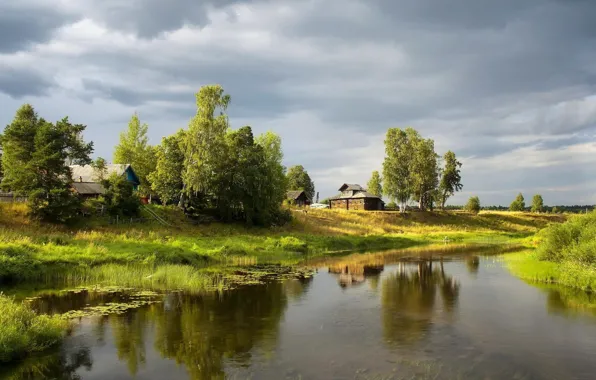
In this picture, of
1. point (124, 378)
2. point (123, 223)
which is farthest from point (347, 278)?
point (123, 223)

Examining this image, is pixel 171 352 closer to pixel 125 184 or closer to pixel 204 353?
pixel 204 353

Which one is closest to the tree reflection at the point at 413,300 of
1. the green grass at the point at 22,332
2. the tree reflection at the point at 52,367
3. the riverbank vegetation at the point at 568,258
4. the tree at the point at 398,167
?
the riverbank vegetation at the point at 568,258

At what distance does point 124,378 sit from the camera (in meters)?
14.0

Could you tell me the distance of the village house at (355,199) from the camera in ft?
358

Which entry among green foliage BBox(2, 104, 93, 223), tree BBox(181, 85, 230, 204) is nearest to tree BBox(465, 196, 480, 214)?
tree BBox(181, 85, 230, 204)

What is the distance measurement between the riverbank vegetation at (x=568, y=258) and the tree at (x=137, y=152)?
192 ft

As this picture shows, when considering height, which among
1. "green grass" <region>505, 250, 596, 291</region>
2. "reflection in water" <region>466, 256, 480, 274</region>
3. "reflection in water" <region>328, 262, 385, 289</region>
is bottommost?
"reflection in water" <region>328, 262, 385, 289</region>

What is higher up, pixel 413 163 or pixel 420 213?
pixel 413 163

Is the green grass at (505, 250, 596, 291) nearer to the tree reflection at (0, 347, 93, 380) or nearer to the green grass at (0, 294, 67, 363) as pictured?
the tree reflection at (0, 347, 93, 380)

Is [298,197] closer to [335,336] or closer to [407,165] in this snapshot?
[407,165]

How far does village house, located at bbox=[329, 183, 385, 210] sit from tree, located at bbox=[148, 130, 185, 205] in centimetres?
5613

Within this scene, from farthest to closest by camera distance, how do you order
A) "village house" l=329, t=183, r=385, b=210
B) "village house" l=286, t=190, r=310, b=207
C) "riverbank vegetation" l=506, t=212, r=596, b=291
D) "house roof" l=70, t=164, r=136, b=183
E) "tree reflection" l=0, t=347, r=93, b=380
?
"village house" l=286, t=190, r=310, b=207
"village house" l=329, t=183, r=385, b=210
"house roof" l=70, t=164, r=136, b=183
"riverbank vegetation" l=506, t=212, r=596, b=291
"tree reflection" l=0, t=347, r=93, b=380

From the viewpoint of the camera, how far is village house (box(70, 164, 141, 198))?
61.8 meters

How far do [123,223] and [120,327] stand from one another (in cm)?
3398
